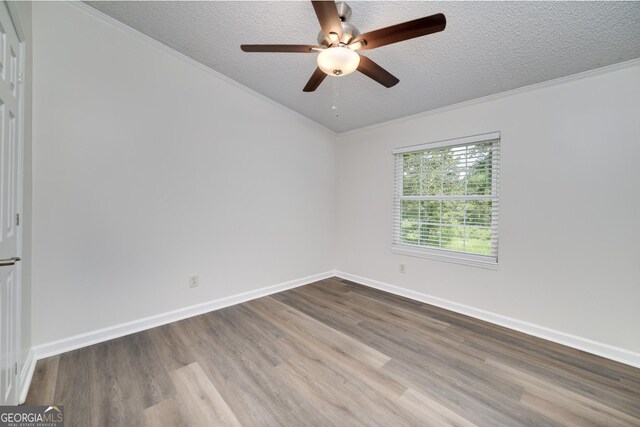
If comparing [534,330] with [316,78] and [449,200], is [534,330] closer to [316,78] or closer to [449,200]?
[449,200]

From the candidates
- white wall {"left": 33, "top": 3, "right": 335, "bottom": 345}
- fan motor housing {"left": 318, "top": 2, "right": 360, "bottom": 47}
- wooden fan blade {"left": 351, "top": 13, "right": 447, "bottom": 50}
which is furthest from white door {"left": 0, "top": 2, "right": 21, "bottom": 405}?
wooden fan blade {"left": 351, "top": 13, "right": 447, "bottom": 50}

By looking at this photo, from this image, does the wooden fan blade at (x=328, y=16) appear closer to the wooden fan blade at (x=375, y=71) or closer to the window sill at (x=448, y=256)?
the wooden fan blade at (x=375, y=71)

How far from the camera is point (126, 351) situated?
1.95 m

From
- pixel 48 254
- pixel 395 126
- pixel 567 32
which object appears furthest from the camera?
pixel 395 126

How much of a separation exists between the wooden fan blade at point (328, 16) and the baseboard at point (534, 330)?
2.85 m

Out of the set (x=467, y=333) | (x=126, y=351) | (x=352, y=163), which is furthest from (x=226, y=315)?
(x=352, y=163)

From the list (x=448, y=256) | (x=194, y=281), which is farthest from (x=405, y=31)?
(x=194, y=281)

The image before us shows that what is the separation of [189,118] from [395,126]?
2.47 metres

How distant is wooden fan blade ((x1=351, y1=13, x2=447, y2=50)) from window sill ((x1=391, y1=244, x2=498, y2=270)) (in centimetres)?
225

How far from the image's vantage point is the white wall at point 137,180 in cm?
187

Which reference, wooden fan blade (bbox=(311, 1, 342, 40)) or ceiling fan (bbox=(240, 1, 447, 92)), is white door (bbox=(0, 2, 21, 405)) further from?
wooden fan blade (bbox=(311, 1, 342, 40))

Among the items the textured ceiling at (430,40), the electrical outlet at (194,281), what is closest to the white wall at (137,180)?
the electrical outlet at (194,281)

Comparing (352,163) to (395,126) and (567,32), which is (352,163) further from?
(567,32)

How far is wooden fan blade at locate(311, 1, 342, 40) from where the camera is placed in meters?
1.30
